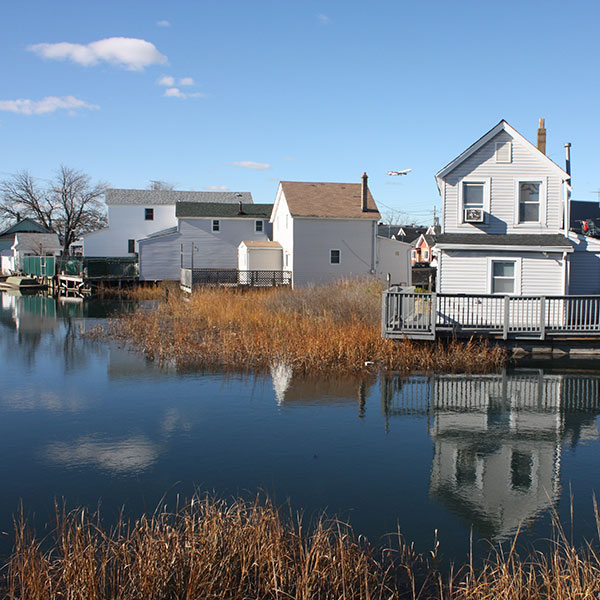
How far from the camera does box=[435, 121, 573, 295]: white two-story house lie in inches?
852

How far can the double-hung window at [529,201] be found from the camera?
22.1m

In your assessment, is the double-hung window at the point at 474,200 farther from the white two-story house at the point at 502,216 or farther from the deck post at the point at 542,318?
the deck post at the point at 542,318

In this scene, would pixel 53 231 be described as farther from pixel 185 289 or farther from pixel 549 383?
pixel 549 383

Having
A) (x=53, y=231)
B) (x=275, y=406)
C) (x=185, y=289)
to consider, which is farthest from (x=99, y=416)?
(x=53, y=231)

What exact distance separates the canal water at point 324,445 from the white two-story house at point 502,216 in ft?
10.9

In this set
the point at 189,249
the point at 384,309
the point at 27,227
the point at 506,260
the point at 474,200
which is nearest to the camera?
the point at 384,309

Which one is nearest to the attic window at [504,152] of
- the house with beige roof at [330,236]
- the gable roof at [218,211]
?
the house with beige roof at [330,236]

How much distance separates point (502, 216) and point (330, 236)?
19.0 metres

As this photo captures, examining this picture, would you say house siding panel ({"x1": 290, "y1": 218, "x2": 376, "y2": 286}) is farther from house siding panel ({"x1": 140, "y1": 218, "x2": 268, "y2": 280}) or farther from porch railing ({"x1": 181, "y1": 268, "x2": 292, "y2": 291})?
house siding panel ({"x1": 140, "y1": 218, "x2": 268, "y2": 280})

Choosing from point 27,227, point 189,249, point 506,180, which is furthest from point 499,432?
point 27,227

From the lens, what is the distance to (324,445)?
39.8 feet

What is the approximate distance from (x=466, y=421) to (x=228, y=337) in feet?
32.7

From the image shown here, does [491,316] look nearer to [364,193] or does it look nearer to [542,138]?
[542,138]

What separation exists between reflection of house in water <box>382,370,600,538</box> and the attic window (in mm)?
7403
